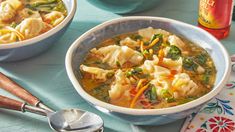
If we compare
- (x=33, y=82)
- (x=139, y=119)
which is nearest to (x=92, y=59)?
(x=33, y=82)

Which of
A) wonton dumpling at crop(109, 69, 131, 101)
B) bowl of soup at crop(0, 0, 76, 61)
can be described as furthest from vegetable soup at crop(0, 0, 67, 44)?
wonton dumpling at crop(109, 69, 131, 101)

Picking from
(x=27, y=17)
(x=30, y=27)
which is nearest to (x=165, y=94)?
(x=30, y=27)

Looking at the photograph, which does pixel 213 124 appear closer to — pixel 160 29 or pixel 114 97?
pixel 114 97

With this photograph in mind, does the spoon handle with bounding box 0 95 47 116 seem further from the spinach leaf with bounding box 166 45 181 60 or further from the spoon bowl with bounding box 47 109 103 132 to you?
the spinach leaf with bounding box 166 45 181 60

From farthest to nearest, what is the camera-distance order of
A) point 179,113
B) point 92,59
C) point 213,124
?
point 92,59 → point 213,124 → point 179,113

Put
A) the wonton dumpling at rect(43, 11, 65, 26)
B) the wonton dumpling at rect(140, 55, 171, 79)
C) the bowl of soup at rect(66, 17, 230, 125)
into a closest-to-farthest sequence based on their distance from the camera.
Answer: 1. the bowl of soup at rect(66, 17, 230, 125)
2. the wonton dumpling at rect(140, 55, 171, 79)
3. the wonton dumpling at rect(43, 11, 65, 26)

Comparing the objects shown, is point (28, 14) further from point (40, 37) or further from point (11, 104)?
point (11, 104)

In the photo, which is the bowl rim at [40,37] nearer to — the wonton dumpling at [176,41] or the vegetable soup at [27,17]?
the vegetable soup at [27,17]
